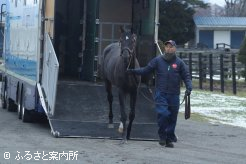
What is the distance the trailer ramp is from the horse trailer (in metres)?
0.02

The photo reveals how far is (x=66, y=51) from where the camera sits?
1759cm

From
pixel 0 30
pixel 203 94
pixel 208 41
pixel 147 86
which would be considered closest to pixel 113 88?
pixel 147 86

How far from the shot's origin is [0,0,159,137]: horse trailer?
1389cm

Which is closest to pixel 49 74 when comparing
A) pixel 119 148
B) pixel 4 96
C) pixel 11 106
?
pixel 119 148

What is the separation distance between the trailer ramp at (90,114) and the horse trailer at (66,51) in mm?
22

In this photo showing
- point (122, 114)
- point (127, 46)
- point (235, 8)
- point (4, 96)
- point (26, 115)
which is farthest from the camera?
point (235, 8)

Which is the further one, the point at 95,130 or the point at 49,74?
the point at 49,74

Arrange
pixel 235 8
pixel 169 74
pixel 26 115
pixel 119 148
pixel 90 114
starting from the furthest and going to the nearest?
pixel 235 8 < pixel 26 115 < pixel 90 114 < pixel 169 74 < pixel 119 148

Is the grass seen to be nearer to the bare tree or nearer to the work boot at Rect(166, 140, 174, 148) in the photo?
the work boot at Rect(166, 140, 174, 148)

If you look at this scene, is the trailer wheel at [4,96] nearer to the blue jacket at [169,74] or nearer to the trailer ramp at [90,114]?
the trailer ramp at [90,114]

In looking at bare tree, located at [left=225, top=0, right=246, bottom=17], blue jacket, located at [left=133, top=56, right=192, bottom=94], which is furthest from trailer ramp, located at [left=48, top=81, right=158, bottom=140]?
bare tree, located at [left=225, top=0, right=246, bottom=17]

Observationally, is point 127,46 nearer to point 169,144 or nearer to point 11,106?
point 169,144

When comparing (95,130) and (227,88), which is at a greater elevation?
(95,130)

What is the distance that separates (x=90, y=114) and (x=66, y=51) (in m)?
3.88
